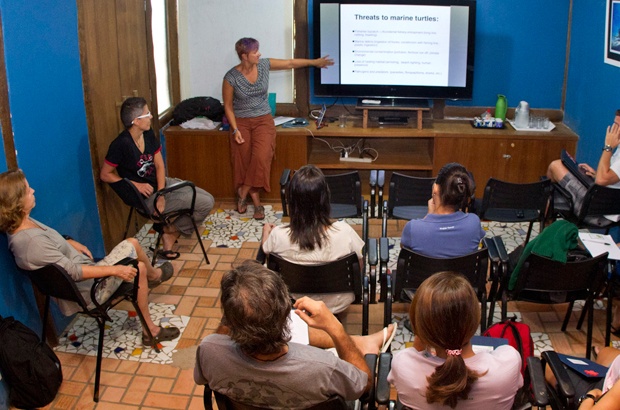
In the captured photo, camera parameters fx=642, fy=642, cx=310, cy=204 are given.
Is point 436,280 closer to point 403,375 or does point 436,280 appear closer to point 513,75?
point 403,375

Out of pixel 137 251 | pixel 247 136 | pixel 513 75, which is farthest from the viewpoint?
pixel 513 75

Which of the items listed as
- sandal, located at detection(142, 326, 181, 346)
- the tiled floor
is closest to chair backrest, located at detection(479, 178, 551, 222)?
the tiled floor

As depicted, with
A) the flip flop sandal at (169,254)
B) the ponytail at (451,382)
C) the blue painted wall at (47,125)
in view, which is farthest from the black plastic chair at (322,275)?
the flip flop sandal at (169,254)

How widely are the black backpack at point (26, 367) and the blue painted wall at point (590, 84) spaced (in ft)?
13.8

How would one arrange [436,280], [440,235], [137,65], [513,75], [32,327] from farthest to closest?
[513,75] → [137,65] → [32,327] → [440,235] → [436,280]

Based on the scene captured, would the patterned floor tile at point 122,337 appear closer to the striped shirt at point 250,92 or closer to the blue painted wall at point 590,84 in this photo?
the striped shirt at point 250,92

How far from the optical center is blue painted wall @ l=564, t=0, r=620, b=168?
4.97m

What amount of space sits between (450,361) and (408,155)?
172 inches

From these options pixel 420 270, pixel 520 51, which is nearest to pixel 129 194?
pixel 420 270

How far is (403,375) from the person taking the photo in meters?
2.13

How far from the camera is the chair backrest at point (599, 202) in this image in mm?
4172

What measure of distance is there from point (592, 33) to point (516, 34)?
0.81 meters

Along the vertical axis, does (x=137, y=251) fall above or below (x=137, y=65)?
below

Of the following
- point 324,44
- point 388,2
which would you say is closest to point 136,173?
point 324,44
